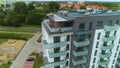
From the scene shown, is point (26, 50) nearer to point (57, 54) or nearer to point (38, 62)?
point (38, 62)

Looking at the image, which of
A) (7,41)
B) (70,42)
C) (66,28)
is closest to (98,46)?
(70,42)

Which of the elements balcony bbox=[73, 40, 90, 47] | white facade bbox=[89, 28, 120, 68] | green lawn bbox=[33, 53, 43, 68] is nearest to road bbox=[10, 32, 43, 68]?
green lawn bbox=[33, 53, 43, 68]

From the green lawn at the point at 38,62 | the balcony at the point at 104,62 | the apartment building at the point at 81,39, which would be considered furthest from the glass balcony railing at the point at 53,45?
the green lawn at the point at 38,62

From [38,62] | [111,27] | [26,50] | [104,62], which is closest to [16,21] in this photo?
[26,50]

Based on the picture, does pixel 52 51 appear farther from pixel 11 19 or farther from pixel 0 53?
pixel 11 19

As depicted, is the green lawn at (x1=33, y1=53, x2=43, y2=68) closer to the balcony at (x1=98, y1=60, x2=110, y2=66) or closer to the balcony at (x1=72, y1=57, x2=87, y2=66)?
the balcony at (x1=72, y1=57, x2=87, y2=66)

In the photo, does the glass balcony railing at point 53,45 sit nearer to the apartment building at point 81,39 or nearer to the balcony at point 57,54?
the apartment building at point 81,39
